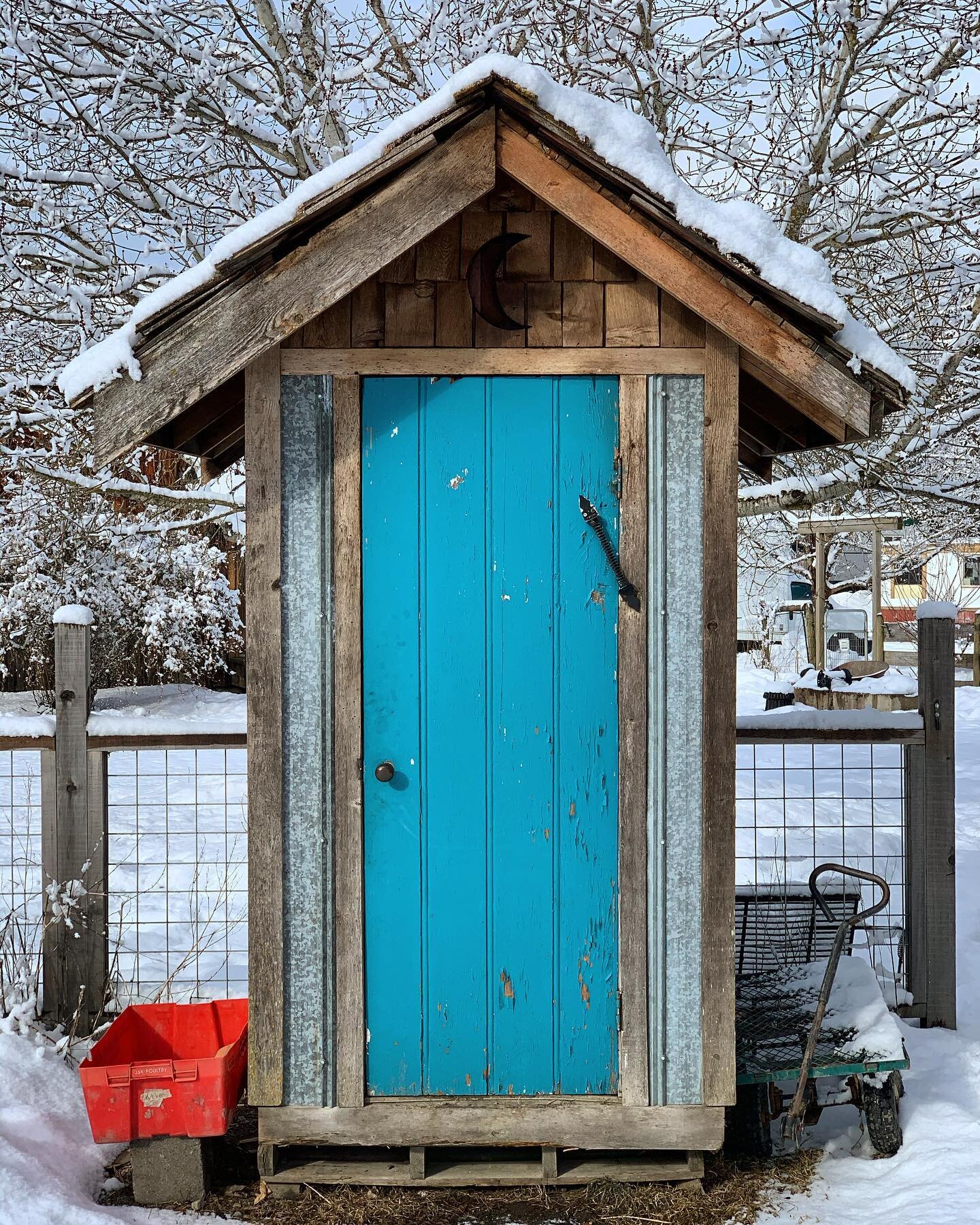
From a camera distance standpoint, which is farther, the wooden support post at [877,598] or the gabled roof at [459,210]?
the wooden support post at [877,598]

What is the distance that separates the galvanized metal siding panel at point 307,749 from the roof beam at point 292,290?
27cm

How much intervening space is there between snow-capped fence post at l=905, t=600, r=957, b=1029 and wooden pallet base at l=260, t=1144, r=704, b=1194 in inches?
72.3

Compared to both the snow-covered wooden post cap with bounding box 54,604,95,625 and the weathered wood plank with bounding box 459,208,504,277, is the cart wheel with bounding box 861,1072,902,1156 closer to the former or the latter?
the weathered wood plank with bounding box 459,208,504,277

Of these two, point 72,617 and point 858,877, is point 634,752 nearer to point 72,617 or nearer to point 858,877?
point 858,877

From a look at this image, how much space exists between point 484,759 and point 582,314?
59.3 inches

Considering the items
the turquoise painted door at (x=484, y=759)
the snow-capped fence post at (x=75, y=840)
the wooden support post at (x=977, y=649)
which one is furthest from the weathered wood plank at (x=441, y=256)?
the wooden support post at (x=977, y=649)

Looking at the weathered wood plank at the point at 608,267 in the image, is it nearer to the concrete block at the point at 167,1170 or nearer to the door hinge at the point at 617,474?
the door hinge at the point at 617,474

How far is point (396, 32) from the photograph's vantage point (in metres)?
6.57

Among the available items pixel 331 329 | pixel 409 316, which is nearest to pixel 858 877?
pixel 409 316

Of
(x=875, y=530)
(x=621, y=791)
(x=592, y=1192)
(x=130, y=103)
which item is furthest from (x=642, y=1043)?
(x=875, y=530)

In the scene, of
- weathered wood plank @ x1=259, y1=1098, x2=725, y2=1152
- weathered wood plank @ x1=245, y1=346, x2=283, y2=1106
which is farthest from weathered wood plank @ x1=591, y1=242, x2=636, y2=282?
weathered wood plank @ x1=259, y1=1098, x2=725, y2=1152

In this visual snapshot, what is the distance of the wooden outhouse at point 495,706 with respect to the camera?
3449mm

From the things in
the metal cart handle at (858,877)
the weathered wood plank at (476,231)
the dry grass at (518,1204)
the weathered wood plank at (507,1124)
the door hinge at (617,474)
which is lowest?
the dry grass at (518,1204)

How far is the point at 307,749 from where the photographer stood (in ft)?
11.5
